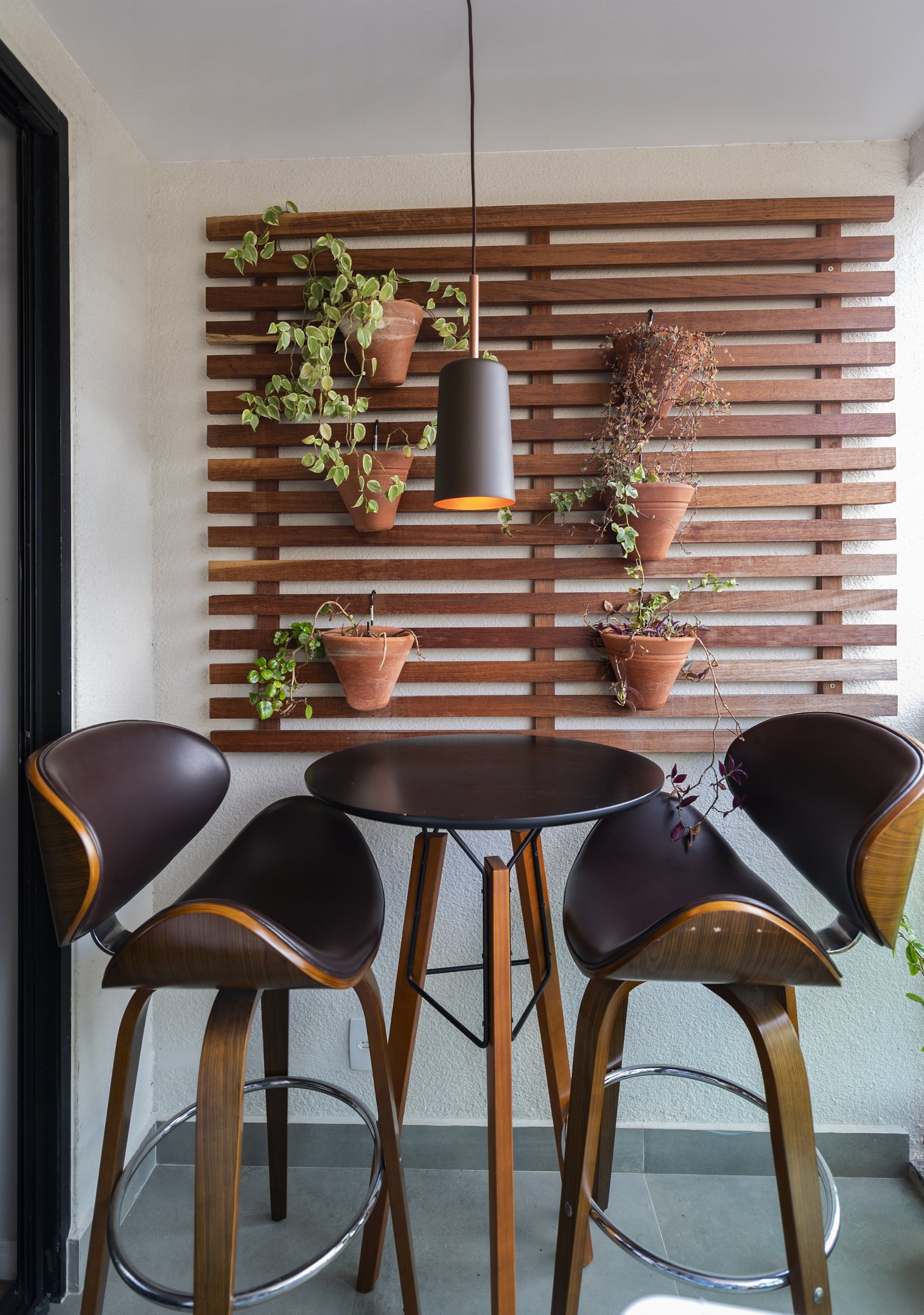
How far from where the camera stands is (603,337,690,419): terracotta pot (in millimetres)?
1817

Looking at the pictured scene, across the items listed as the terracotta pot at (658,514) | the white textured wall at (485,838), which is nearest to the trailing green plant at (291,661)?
the white textured wall at (485,838)

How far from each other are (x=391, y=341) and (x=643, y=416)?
0.65 metres

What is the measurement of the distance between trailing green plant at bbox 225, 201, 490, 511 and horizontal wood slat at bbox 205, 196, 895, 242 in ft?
0.17

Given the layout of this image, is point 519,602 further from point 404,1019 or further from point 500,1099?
point 500,1099

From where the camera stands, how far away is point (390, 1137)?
1.40 metres

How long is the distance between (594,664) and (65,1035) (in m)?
1.49

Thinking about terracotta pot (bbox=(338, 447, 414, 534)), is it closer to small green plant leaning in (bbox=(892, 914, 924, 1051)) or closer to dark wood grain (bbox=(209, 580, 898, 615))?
dark wood grain (bbox=(209, 580, 898, 615))

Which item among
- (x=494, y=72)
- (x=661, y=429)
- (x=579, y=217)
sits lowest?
(x=661, y=429)

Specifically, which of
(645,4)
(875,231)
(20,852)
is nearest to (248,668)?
(20,852)

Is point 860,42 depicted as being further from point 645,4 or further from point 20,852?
point 20,852

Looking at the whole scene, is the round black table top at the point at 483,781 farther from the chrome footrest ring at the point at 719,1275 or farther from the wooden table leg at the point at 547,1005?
the chrome footrest ring at the point at 719,1275

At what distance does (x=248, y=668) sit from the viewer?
79.6 inches

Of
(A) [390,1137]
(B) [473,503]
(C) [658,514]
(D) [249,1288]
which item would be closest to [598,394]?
(C) [658,514]

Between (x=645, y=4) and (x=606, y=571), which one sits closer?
(x=645, y=4)
